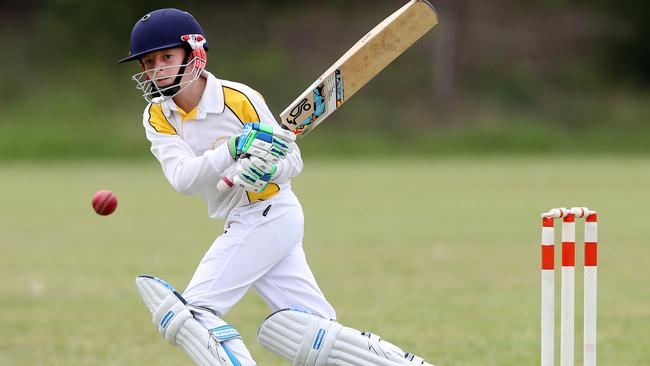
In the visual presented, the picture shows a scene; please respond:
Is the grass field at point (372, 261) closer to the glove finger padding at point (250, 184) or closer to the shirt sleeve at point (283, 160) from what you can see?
the shirt sleeve at point (283, 160)

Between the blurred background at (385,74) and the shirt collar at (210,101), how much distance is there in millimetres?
21310

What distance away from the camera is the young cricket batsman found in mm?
3664

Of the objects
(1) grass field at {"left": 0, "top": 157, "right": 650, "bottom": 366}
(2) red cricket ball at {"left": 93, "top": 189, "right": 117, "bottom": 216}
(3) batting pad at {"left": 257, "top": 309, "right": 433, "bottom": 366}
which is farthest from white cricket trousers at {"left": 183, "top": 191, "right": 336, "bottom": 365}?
(1) grass field at {"left": 0, "top": 157, "right": 650, "bottom": 366}

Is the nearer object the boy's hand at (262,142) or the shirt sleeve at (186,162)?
the boy's hand at (262,142)

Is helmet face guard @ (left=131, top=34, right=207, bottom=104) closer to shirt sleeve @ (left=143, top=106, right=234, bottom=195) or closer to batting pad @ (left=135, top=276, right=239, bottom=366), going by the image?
shirt sleeve @ (left=143, top=106, right=234, bottom=195)

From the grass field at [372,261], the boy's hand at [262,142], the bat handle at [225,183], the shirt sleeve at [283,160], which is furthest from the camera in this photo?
the grass field at [372,261]

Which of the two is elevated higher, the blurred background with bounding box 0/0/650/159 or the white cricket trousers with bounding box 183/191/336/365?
the blurred background with bounding box 0/0/650/159

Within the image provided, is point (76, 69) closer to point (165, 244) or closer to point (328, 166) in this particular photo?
point (328, 166)

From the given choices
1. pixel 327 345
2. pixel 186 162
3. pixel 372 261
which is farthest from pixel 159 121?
pixel 372 261

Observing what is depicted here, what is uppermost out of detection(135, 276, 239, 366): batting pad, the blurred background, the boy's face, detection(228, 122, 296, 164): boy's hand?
the blurred background

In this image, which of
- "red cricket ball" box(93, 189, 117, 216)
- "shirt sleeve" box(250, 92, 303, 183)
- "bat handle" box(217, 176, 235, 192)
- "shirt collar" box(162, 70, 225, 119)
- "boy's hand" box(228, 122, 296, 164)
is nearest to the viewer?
"boy's hand" box(228, 122, 296, 164)

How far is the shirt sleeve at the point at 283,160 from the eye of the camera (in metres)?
3.76

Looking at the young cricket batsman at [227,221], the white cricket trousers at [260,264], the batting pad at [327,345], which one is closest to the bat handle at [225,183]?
the young cricket batsman at [227,221]

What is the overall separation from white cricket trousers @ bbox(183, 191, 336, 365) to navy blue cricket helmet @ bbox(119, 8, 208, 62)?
628mm
